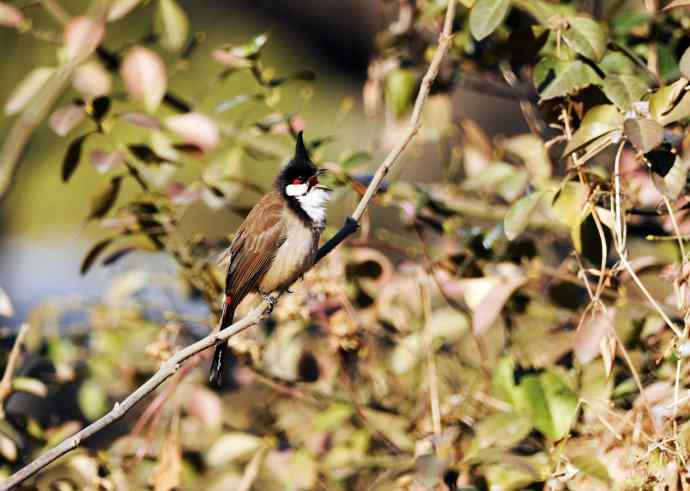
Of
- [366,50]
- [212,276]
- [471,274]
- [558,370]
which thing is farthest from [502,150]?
[366,50]

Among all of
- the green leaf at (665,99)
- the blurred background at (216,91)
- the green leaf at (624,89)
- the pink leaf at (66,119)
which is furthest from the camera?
the blurred background at (216,91)

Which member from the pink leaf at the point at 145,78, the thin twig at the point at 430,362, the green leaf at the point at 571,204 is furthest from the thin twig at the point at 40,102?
the green leaf at the point at 571,204

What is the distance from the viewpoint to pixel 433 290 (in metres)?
3.43

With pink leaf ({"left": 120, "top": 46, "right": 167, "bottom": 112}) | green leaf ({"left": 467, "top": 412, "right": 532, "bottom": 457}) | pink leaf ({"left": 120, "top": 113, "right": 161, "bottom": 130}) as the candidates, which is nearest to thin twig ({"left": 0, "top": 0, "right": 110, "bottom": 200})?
pink leaf ({"left": 120, "top": 46, "right": 167, "bottom": 112})

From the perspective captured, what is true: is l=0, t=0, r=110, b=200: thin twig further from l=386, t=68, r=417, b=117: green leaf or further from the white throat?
l=386, t=68, r=417, b=117: green leaf

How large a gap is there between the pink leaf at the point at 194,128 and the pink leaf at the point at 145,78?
0.33 ft

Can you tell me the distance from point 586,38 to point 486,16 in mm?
236

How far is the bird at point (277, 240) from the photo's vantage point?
298 cm

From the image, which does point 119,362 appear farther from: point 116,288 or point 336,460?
point 336,460

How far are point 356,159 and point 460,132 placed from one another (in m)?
0.69

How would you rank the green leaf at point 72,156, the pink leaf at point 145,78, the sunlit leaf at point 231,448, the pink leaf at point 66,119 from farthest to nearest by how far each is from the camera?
the sunlit leaf at point 231,448 → the pink leaf at point 145,78 → the green leaf at point 72,156 → the pink leaf at point 66,119

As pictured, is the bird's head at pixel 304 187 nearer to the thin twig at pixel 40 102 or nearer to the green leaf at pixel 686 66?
the thin twig at pixel 40 102

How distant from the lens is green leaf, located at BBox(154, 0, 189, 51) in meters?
2.86

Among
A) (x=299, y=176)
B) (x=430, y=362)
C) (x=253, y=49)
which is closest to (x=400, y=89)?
(x=299, y=176)
